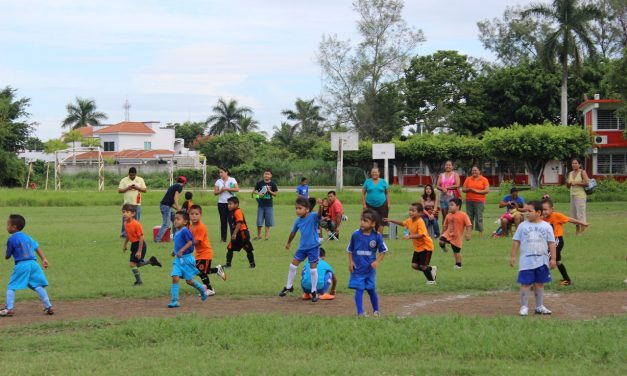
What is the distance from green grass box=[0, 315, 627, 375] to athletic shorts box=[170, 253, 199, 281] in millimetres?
1485

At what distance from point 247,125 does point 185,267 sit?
317 ft

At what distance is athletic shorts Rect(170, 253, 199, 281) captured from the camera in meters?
11.2

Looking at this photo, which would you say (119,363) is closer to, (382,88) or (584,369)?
(584,369)

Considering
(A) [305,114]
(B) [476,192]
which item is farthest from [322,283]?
(A) [305,114]

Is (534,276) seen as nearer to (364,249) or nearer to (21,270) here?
(364,249)

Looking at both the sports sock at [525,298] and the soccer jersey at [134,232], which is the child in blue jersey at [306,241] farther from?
the sports sock at [525,298]

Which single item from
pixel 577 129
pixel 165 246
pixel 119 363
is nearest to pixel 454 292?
pixel 119 363

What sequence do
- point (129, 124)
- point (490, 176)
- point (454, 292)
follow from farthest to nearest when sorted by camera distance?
point (129, 124)
point (490, 176)
point (454, 292)

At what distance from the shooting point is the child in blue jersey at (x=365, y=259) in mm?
9883

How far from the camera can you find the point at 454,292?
40.2ft

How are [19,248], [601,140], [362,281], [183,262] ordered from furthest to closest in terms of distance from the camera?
[601,140] → [183,262] → [19,248] → [362,281]

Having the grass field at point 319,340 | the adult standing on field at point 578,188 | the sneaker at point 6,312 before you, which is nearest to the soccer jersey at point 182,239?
the grass field at point 319,340

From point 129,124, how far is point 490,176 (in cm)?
5375

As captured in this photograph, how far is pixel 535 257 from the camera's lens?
10.3 m
